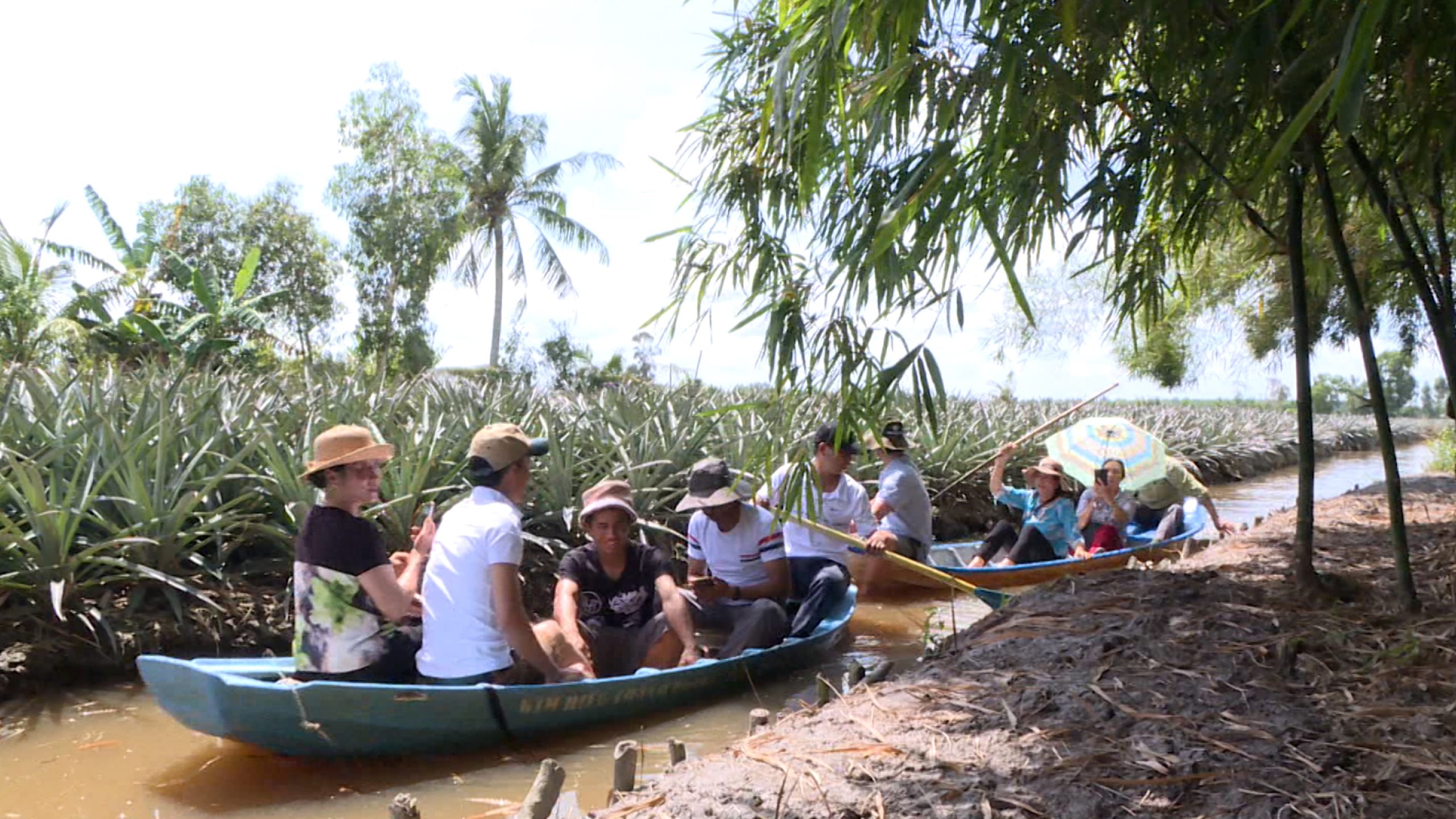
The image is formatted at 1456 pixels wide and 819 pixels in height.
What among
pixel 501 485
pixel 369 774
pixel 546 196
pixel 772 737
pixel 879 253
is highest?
pixel 546 196

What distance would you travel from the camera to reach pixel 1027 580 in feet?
24.7

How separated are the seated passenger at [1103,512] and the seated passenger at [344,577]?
5869 millimetres

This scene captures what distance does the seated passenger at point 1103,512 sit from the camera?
823 centimetres

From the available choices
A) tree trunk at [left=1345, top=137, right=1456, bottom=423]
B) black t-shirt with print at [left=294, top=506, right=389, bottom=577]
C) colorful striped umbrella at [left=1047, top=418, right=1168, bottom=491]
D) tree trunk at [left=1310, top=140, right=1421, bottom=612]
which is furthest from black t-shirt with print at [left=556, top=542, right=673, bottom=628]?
colorful striped umbrella at [left=1047, top=418, right=1168, bottom=491]

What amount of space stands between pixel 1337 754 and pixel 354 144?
82.3 feet

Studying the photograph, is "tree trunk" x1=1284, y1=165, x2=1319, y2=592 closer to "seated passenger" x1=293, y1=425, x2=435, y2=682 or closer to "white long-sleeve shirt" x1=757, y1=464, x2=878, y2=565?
"white long-sleeve shirt" x1=757, y1=464, x2=878, y2=565

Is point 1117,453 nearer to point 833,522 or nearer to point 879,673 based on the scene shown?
point 833,522

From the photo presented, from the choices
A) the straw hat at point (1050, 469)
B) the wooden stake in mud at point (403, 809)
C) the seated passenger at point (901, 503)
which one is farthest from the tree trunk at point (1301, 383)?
the straw hat at point (1050, 469)

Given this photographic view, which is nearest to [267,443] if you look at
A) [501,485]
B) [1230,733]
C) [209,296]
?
[501,485]

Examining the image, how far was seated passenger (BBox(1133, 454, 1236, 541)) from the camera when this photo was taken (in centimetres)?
870

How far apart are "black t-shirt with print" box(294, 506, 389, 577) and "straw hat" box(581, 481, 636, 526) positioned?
1.15 meters

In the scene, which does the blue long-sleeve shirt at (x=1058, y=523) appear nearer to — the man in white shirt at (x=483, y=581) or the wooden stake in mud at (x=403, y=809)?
the man in white shirt at (x=483, y=581)

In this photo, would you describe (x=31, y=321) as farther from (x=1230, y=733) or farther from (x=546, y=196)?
(x=1230, y=733)

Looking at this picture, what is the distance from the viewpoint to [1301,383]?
406 cm
